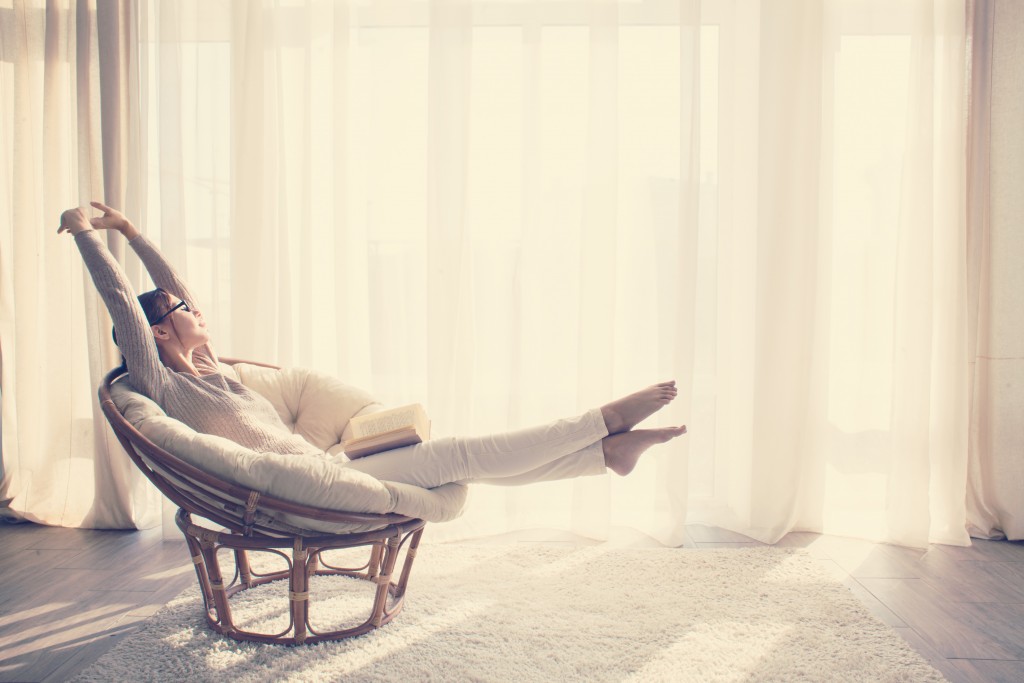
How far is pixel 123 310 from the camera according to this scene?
2029 mm

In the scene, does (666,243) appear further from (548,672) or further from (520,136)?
(548,672)

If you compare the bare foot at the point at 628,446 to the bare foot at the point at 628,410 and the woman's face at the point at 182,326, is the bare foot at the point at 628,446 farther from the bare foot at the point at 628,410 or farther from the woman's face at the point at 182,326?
the woman's face at the point at 182,326

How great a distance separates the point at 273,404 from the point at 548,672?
3.88ft

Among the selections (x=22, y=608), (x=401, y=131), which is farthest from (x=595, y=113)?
(x=22, y=608)

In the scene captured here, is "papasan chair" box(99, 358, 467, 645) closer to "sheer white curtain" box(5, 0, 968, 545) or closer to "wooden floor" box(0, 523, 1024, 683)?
"wooden floor" box(0, 523, 1024, 683)

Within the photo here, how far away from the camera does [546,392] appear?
305 cm

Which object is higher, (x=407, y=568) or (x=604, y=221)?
(x=604, y=221)

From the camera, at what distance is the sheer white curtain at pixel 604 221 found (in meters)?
2.90

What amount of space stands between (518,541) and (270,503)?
51.2 inches

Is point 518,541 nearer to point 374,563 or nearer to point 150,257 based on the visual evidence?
point 374,563

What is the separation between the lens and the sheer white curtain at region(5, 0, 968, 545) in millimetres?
2904

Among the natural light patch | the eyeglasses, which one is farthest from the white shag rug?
the eyeglasses

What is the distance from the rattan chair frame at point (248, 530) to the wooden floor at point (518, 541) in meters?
0.36

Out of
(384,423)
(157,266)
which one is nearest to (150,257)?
(157,266)
